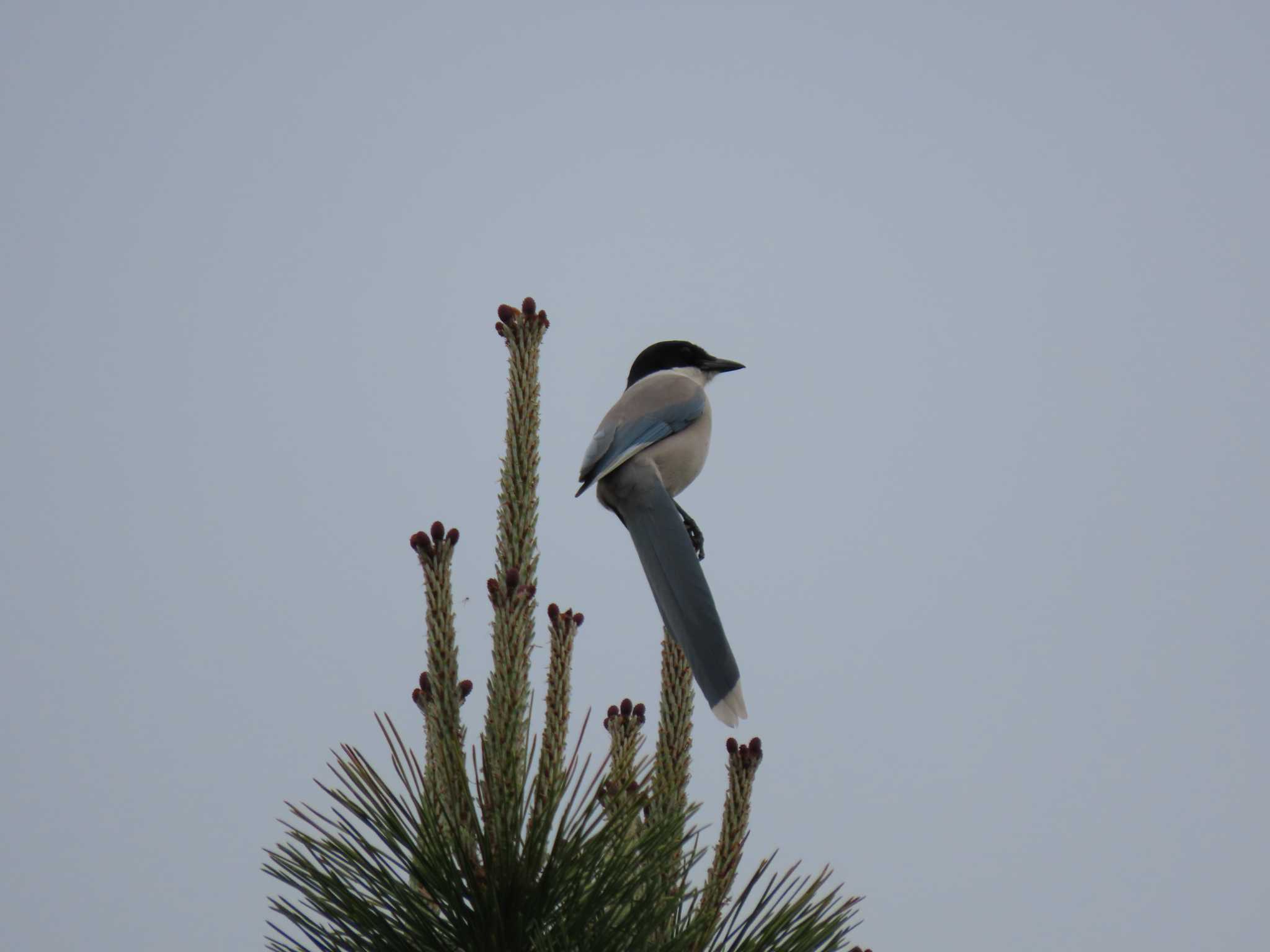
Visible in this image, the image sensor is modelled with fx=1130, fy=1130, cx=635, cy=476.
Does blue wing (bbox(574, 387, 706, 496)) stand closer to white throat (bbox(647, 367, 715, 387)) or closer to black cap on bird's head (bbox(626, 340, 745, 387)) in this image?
white throat (bbox(647, 367, 715, 387))

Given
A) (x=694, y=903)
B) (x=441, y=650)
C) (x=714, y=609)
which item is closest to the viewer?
(x=441, y=650)

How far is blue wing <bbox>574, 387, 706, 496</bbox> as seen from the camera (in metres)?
3.55

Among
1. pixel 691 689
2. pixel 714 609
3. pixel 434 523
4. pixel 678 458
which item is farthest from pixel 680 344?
pixel 434 523

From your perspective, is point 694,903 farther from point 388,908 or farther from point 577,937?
point 388,908

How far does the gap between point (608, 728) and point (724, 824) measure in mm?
270

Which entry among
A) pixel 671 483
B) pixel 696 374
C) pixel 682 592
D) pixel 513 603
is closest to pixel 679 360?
pixel 696 374

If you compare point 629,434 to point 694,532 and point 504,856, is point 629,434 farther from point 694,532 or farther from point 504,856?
point 504,856

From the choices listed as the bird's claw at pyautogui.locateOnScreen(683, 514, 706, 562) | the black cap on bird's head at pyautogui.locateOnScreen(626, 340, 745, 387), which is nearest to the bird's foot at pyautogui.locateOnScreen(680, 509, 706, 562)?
the bird's claw at pyautogui.locateOnScreen(683, 514, 706, 562)

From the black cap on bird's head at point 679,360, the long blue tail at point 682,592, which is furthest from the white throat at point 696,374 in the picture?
the long blue tail at point 682,592

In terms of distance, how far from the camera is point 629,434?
3.72 meters

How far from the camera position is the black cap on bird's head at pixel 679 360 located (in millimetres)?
4832

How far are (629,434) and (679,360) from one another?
1.24 meters

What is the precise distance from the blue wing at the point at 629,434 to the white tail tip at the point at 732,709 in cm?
102

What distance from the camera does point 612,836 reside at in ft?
5.76
